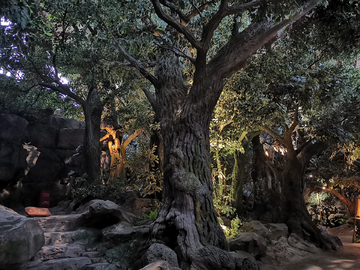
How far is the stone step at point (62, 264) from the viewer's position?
5031 millimetres

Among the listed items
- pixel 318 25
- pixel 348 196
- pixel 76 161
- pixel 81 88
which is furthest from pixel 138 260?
pixel 348 196

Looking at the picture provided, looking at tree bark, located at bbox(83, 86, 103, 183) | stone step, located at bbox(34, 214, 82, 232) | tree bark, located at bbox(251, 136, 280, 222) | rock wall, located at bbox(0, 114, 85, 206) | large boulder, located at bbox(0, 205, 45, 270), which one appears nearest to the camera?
large boulder, located at bbox(0, 205, 45, 270)

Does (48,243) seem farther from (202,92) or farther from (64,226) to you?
(202,92)

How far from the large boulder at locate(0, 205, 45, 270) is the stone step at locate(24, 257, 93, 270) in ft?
1.70

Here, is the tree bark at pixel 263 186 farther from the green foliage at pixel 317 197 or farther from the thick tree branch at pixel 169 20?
the thick tree branch at pixel 169 20

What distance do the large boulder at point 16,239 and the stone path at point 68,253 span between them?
2.15 feet

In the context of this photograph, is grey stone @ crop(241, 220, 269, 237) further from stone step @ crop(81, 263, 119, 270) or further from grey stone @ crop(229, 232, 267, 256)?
stone step @ crop(81, 263, 119, 270)

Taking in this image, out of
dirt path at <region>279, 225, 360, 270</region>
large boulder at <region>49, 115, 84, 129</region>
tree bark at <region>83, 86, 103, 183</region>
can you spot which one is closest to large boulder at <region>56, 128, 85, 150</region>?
large boulder at <region>49, 115, 84, 129</region>

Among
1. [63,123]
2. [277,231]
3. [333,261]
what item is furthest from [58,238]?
[63,123]

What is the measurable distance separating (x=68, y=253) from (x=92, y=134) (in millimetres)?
6201

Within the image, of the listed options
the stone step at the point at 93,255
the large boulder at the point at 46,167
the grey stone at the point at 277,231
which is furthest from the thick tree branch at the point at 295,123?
the large boulder at the point at 46,167

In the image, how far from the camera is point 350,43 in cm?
609

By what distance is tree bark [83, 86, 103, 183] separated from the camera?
36.2ft

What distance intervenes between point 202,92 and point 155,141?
6154mm
